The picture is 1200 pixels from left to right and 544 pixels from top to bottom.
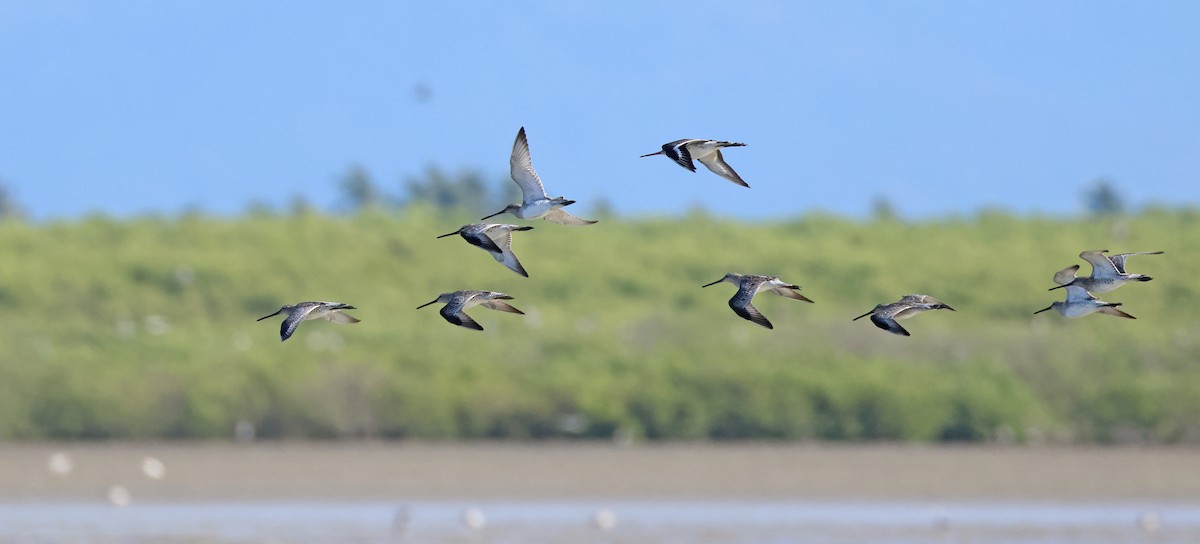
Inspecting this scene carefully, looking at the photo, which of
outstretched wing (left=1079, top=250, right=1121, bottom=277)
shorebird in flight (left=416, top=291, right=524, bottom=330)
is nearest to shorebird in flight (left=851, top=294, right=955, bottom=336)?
outstretched wing (left=1079, top=250, right=1121, bottom=277)

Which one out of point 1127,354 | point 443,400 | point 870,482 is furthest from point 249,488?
point 1127,354

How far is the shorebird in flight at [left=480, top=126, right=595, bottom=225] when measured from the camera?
12031mm

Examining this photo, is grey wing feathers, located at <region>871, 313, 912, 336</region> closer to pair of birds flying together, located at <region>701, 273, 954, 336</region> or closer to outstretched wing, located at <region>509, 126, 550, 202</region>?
pair of birds flying together, located at <region>701, 273, 954, 336</region>

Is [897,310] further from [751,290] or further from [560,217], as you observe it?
[560,217]

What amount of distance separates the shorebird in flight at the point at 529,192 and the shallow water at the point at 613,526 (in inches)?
325

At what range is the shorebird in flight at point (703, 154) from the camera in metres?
12.0

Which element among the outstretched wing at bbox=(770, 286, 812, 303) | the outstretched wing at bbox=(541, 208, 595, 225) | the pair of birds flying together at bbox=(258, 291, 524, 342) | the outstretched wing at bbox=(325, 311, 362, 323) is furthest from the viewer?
the outstretched wing at bbox=(541, 208, 595, 225)

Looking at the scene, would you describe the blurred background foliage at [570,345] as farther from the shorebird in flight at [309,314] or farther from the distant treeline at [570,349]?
the shorebird in flight at [309,314]

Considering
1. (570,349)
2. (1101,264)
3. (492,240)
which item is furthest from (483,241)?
(570,349)

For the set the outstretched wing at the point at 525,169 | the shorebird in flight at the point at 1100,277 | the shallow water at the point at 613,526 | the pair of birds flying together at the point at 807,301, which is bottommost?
the shallow water at the point at 613,526

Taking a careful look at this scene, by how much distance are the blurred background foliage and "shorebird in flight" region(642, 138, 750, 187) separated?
15.8 m

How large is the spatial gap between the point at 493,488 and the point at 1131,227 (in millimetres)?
23425

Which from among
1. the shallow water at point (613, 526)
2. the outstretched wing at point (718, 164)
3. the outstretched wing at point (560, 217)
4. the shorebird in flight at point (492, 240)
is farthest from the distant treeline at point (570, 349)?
the shorebird in flight at point (492, 240)

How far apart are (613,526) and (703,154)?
9.24 metres
